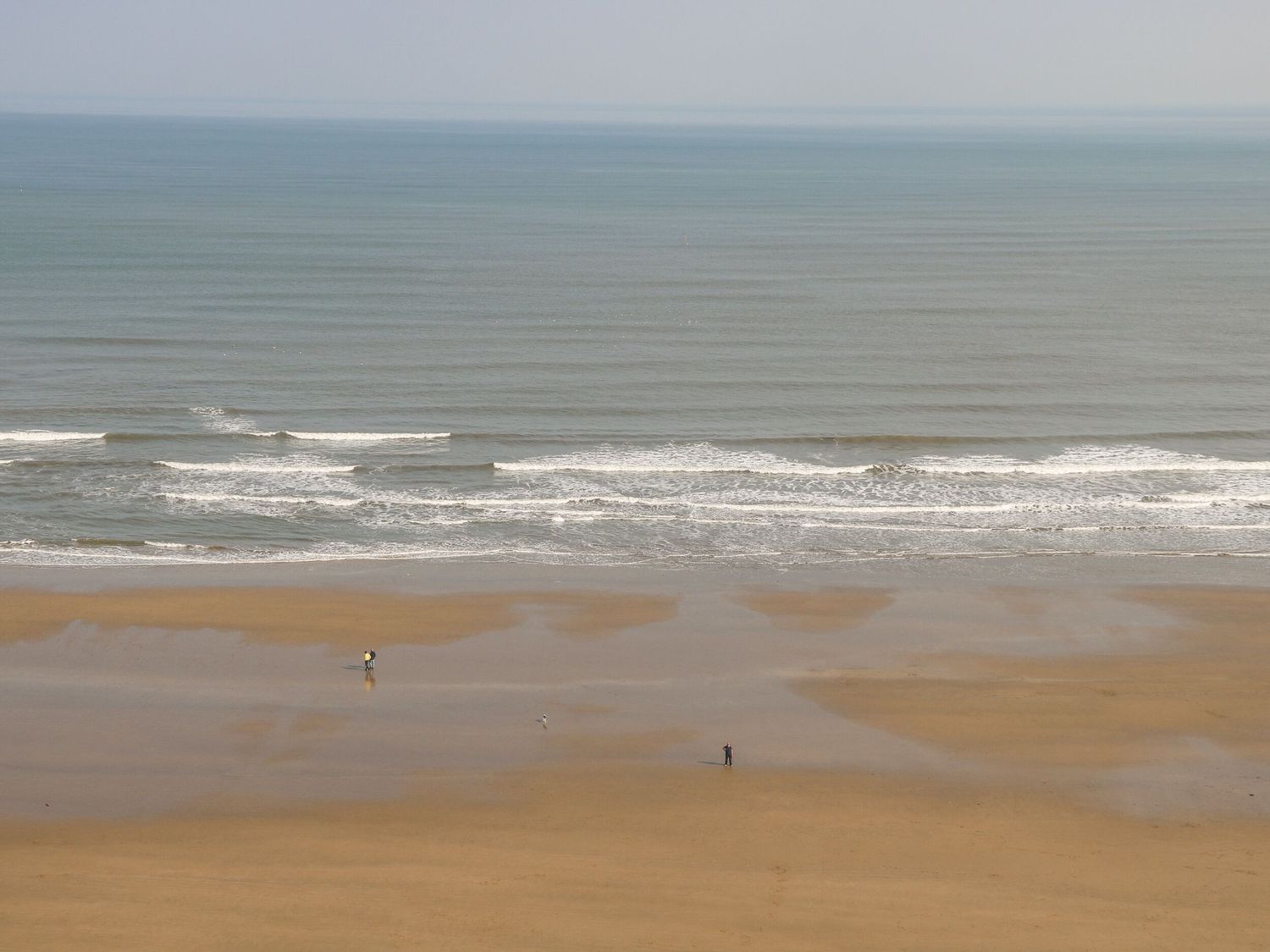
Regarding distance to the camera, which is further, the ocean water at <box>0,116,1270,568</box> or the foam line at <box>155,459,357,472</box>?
the foam line at <box>155,459,357,472</box>

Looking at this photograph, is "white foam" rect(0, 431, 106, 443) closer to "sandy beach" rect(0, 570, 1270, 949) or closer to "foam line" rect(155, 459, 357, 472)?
"foam line" rect(155, 459, 357, 472)

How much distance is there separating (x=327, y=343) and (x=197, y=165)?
12573 centimetres

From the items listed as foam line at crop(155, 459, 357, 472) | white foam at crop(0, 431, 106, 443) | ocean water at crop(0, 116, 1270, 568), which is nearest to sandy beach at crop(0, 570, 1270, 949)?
ocean water at crop(0, 116, 1270, 568)

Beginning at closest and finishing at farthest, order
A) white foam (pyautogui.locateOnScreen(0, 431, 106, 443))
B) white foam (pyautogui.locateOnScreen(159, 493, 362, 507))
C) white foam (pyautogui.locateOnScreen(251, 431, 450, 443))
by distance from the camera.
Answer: white foam (pyautogui.locateOnScreen(159, 493, 362, 507)) → white foam (pyautogui.locateOnScreen(0, 431, 106, 443)) → white foam (pyautogui.locateOnScreen(251, 431, 450, 443))

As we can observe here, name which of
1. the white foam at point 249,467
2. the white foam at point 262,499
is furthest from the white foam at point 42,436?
the white foam at point 262,499

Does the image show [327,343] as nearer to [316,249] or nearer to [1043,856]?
[316,249]

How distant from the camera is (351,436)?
4903cm

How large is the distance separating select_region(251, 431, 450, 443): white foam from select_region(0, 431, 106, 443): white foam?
6.00 metres

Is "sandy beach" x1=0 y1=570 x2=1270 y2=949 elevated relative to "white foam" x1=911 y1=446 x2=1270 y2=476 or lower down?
lower down

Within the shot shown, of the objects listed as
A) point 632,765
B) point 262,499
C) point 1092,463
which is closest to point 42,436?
point 262,499

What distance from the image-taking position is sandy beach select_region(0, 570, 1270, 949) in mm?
22000

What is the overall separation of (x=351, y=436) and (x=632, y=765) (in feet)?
84.5

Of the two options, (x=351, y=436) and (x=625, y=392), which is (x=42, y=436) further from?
(x=625, y=392)

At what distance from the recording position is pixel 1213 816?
82.2 ft
